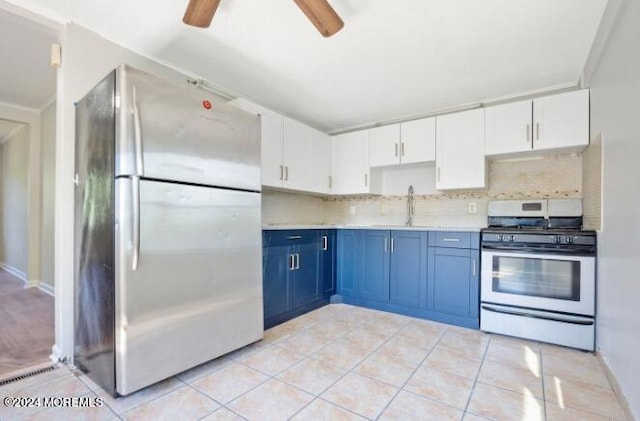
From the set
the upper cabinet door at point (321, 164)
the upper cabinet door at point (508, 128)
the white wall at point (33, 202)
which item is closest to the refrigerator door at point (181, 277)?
the upper cabinet door at point (321, 164)

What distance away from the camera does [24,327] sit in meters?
2.76

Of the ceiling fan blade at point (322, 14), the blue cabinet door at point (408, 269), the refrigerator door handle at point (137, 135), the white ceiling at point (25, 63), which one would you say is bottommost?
the blue cabinet door at point (408, 269)

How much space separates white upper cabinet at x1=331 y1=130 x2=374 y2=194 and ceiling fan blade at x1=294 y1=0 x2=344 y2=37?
2045 millimetres

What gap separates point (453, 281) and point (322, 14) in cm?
248

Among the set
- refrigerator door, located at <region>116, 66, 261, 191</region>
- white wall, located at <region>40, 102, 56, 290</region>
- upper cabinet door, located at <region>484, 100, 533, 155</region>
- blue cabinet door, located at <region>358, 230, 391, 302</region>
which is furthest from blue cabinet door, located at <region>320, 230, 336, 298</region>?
white wall, located at <region>40, 102, 56, 290</region>

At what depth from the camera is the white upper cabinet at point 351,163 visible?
3.81m

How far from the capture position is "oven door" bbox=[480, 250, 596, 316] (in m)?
2.40

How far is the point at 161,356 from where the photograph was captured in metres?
1.78

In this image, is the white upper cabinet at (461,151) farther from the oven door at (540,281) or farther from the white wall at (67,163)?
the white wall at (67,163)

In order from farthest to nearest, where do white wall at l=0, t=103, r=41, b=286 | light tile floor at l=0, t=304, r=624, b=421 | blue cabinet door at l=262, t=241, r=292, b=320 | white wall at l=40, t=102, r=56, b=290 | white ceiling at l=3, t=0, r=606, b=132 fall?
1. white wall at l=0, t=103, r=41, b=286
2. white wall at l=40, t=102, r=56, b=290
3. blue cabinet door at l=262, t=241, r=292, b=320
4. white ceiling at l=3, t=0, r=606, b=132
5. light tile floor at l=0, t=304, r=624, b=421

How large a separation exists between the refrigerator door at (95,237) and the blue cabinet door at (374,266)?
2.45 metres

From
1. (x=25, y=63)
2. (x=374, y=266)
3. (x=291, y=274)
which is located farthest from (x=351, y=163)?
(x=25, y=63)

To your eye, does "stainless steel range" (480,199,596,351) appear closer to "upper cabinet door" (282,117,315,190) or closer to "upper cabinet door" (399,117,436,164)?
"upper cabinet door" (399,117,436,164)

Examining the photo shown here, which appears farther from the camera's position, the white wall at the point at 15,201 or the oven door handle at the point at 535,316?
the white wall at the point at 15,201
